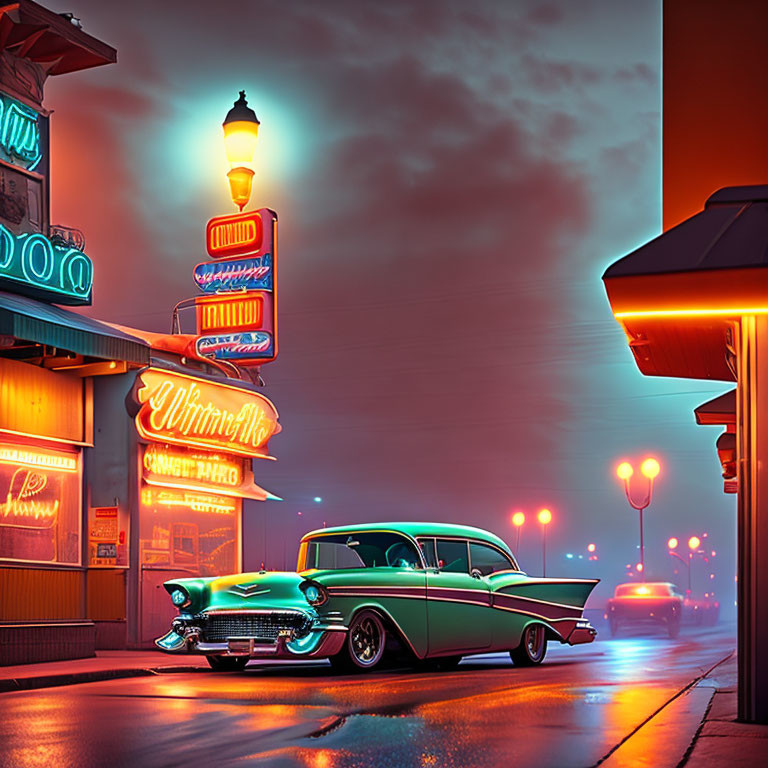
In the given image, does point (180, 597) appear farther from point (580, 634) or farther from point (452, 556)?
point (580, 634)

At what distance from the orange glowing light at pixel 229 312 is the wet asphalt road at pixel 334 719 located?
10.2 meters

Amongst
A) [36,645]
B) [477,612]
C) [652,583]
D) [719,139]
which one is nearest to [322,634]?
[477,612]

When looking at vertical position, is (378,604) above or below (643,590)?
above

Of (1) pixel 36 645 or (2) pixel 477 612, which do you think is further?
(1) pixel 36 645

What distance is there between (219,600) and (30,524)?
6.82m

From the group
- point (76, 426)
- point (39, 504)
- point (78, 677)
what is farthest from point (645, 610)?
point (78, 677)

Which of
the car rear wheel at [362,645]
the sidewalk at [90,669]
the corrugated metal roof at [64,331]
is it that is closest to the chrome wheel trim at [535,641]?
the car rear wheel at [362,645]

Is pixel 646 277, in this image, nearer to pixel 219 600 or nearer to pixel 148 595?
pixel 219 600

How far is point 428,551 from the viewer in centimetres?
1553

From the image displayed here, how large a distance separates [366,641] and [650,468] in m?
21.3

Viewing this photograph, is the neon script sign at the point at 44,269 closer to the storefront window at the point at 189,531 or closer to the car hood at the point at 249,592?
the storefront window at the point at 189,531

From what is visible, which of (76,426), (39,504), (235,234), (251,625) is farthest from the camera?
(235,234)

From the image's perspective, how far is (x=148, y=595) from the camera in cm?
2145

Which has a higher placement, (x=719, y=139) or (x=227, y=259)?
(x=227, y=259)
